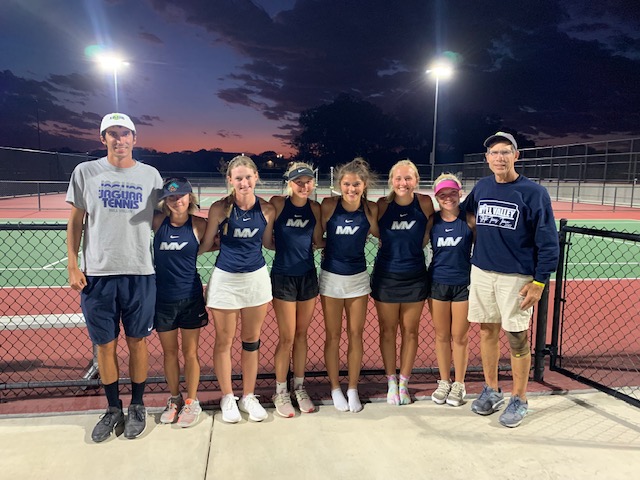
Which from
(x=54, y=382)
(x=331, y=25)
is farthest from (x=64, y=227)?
(x=331, y=25)

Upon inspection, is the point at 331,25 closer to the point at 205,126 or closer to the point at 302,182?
the point at 205,126

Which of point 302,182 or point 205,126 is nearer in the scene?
point 302,182

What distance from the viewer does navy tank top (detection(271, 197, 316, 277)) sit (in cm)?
346

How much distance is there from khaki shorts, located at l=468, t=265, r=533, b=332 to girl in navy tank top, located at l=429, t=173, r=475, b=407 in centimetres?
10

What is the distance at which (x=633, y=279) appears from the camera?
768cm

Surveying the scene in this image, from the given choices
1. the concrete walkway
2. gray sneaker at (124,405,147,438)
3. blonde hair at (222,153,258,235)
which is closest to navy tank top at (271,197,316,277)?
blonde hair at (222,153,258,235)

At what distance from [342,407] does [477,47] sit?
70.9 metres

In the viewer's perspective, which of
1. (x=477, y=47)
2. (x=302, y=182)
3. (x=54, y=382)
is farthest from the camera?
(x=477, y=47)

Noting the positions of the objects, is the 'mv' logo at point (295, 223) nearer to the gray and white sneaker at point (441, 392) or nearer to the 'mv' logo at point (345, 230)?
the 'mv' logo at point (345, 230)

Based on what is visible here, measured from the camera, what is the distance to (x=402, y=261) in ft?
11.8

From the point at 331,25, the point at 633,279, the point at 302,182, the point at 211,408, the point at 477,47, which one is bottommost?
the point at 211,408

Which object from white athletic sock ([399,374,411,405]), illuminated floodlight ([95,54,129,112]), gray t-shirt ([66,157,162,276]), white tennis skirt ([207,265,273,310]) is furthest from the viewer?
illuminated floodlight ([95,54,129,112])

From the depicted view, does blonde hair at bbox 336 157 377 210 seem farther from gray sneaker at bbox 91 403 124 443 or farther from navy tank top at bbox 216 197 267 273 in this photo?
gray sneaker at bbox 91 403 124 443

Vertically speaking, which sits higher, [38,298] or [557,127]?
[557,127]
